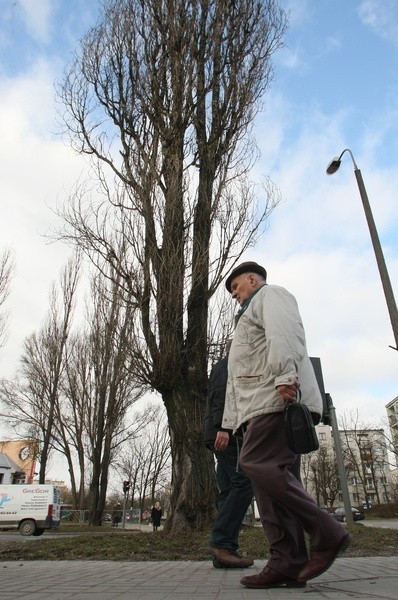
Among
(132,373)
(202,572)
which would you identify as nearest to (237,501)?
(202,572)

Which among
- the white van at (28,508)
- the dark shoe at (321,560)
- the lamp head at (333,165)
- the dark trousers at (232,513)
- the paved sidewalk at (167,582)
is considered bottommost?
the paved sidewalk at (167,582)

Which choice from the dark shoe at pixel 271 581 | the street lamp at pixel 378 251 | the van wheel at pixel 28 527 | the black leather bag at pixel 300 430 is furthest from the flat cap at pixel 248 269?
the van wheel at pixel 28 527

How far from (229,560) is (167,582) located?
0.87 metres

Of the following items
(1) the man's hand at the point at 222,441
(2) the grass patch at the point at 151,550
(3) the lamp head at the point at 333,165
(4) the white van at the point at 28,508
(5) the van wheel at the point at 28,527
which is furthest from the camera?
(4) the white van at the point at 28,508

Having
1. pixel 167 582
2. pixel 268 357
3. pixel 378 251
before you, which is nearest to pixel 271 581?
pixel 167 582

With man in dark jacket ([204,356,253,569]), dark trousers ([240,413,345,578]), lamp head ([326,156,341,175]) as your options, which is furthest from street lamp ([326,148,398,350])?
dark trousers ([240,413,345,578])

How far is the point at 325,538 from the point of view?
271 cm

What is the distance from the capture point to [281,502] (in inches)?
112

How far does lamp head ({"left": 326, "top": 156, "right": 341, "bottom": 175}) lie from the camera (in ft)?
35.9

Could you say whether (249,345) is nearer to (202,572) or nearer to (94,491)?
(202,572)

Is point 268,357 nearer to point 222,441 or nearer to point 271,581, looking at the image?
point 271,581

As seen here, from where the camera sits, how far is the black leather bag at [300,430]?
9.03ft

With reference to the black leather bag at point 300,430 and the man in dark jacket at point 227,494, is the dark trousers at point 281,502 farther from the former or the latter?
the man in dark jacket at point 227,494

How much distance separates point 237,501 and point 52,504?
17165 millimetres
